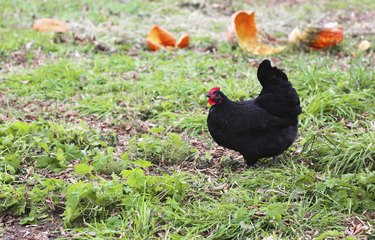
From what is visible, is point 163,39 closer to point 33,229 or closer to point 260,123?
point 260,123

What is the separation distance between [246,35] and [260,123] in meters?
4.30

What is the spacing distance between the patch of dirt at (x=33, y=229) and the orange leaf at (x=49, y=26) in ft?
18.3

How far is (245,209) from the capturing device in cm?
383

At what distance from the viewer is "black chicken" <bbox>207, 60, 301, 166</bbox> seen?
4.67 m

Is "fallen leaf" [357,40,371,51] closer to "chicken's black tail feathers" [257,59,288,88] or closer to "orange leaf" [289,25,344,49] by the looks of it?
"orange leaf" [289,25,344,49]

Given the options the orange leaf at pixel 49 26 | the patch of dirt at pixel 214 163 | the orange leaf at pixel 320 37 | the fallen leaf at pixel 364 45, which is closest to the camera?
the patch of dirt at pixel 214 163

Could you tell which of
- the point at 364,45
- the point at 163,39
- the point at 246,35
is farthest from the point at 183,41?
the point at 364,45

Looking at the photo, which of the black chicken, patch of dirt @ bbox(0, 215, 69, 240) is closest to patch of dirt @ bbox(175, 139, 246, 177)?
the black chicken

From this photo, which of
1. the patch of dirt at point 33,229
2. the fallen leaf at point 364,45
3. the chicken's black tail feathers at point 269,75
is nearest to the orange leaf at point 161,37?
the fallen leaf at point 364,45

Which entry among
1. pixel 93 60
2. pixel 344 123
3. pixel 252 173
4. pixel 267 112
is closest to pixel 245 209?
pixel 252 173

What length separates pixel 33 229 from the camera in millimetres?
3936

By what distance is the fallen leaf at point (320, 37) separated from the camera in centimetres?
809

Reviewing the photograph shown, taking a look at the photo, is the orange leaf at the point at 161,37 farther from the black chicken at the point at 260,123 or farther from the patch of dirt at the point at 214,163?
the black chicken at the point at 260,123

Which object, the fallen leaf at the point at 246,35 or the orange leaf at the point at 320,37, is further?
the fallen leaf at the point at 246,35
